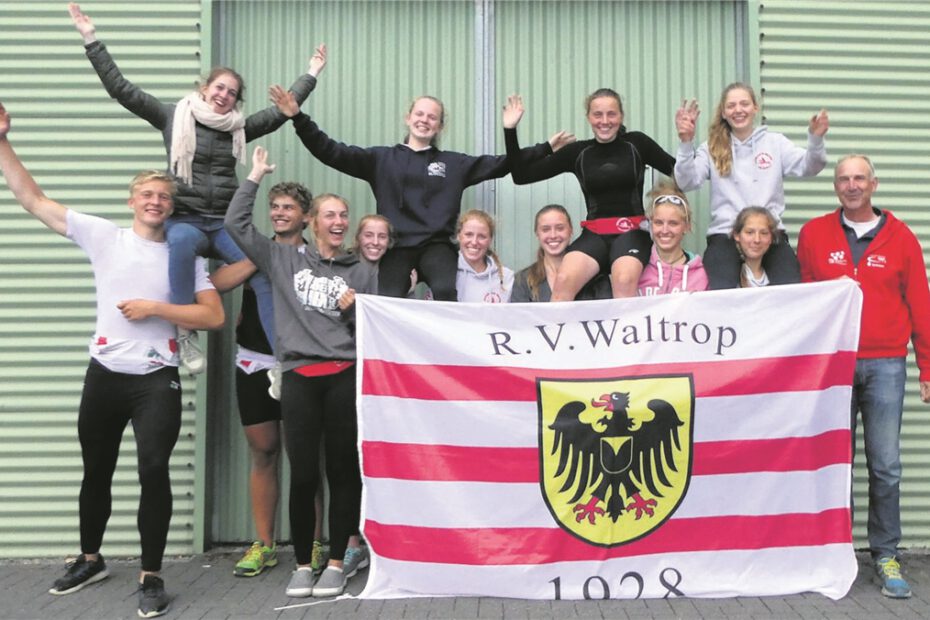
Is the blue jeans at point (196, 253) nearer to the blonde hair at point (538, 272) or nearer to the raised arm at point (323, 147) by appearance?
the raised arm at point (323, 147)

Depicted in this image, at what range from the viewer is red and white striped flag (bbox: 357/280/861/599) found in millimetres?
4652

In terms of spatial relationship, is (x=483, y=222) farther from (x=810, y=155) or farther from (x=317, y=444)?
(x=810, y=155)

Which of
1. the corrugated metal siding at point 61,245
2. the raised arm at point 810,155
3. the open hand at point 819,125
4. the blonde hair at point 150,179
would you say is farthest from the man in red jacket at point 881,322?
the corrugated metal siding at point 61,245

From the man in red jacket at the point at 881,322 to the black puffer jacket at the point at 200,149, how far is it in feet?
11.0

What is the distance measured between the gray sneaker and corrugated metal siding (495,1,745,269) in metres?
2.55

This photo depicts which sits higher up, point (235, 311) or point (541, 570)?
point (235, 311)

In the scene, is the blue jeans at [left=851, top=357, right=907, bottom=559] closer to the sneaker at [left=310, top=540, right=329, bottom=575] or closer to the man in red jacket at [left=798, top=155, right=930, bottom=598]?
the man in red jacket at [left=798, top=155, right=930, bottom=598]

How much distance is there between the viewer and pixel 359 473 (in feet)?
16.5

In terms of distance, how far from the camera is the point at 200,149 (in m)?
5.38

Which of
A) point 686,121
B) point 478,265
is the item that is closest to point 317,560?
point 478,265

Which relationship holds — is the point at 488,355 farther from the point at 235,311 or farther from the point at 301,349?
the point at 235,311

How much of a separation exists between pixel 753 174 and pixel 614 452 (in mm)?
1908

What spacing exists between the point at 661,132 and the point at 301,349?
3060 mm

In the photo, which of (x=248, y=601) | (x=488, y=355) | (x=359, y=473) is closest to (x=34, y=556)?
(x=248, y=601)
